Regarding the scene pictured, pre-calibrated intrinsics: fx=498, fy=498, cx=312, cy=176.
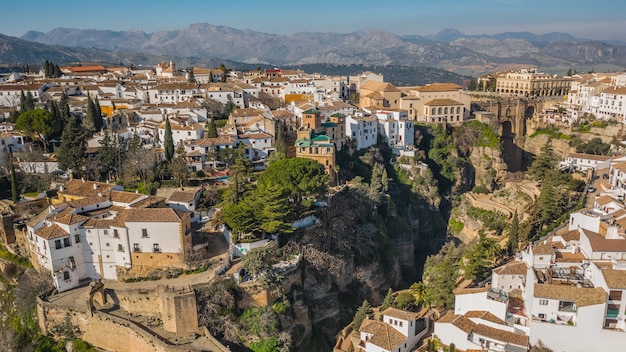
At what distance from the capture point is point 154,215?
2897 centimetres

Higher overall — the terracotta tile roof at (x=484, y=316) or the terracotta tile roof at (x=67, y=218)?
the terracotta tile roof at (x=67, y=218)

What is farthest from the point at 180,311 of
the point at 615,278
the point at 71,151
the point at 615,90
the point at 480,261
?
Answer: the point at 615,90

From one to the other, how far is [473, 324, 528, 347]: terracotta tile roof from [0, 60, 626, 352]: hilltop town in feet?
0.32

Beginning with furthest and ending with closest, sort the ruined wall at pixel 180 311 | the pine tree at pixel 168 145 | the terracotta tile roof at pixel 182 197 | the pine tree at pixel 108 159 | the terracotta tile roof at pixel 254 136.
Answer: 1. the terracotta tile roof at pixel 254 136
2. the pine tree at pixel 168 145
3. the pine tree at pixel 108 159
4. the terracotta tile roof at pixel 182 197
5. the ruined wall at pixel 180 311

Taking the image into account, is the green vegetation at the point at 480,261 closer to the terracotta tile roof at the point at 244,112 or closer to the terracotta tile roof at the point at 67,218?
the terracotta tile roof at the point at 67,218

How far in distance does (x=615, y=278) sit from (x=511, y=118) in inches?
1697

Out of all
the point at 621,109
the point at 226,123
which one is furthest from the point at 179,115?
the point at 621,109

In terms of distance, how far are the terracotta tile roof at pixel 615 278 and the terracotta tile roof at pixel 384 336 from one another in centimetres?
995

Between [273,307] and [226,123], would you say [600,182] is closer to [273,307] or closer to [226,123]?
[273,307]

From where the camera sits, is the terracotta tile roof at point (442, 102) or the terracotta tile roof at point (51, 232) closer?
the terracotta tile roof at point (51, 232)

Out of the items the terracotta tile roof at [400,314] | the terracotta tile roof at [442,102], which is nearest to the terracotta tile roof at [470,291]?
the terracotta tile roof at [400,314]

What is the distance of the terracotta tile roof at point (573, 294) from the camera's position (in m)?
22.1

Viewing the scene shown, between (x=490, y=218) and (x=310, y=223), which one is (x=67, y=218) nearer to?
(x=310, y=223)

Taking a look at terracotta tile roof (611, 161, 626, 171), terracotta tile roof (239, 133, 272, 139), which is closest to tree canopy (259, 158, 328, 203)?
terracotta tile roof (239, 133, 272, 139)
